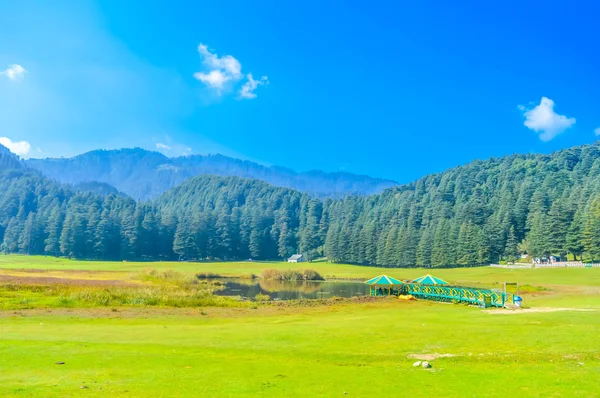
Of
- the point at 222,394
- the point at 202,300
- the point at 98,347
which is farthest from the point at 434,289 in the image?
the point at 222,394

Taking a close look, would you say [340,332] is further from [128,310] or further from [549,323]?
[128,310]

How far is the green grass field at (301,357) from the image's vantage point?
1274 cm

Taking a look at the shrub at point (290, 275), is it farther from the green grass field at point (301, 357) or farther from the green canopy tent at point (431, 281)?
the green grass field at point (301, 357)

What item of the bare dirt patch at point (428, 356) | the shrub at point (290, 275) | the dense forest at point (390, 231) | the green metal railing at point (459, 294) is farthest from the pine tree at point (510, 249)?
the bare dirt patch at point (428, 356)

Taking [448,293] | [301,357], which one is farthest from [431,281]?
A: [301,357]

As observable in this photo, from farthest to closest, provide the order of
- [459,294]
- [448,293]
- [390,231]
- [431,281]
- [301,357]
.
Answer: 1. [390,231]
2. [431,281]
3. [448,293]
4. [459,294]
5. [301,357]

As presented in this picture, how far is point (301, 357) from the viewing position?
58.5ft

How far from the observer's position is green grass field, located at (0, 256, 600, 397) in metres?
12.7

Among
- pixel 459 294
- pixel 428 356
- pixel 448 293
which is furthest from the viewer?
pixel 448 293

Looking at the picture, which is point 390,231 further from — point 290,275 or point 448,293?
point 448,293

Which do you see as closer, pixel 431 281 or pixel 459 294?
pixel 459 294

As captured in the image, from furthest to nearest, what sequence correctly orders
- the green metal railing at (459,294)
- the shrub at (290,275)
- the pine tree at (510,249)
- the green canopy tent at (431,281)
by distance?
1. the pine tree at (510,249)
2. the shrub at (290,275)
3. the green canopy tent at (431,281)
4. the green metal railing at (459,294)

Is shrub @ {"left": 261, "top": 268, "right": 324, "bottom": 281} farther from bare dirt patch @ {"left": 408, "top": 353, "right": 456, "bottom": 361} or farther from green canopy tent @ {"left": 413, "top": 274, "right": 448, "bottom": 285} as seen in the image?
bare dirt patch @ {"left": 408, "top": 353, "right": 456, "bottom": 361}

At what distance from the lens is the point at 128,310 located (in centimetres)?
3519
